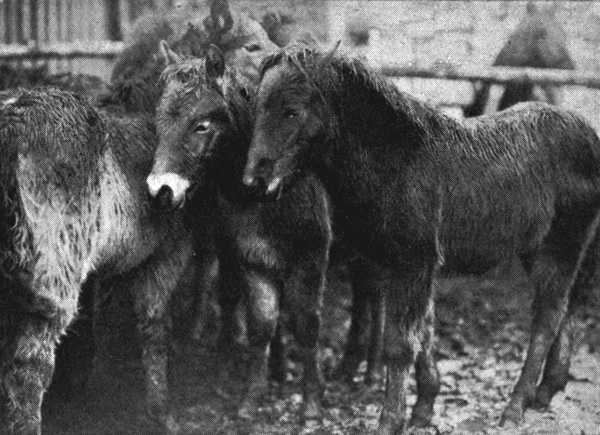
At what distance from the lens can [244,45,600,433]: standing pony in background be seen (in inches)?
230

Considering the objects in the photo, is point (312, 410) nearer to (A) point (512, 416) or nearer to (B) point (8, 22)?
(A) point (512, 416)

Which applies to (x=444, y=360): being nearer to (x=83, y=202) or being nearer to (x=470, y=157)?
(x=470, y=157)

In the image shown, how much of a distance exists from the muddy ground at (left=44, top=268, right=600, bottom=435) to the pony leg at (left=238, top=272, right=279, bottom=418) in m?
0.16

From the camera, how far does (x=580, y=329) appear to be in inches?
382

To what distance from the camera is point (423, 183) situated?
6133mm

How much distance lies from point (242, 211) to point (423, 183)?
49.2 inches

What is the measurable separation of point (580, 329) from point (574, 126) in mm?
3243

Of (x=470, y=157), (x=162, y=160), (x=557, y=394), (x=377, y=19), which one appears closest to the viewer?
(x=162, y=160)

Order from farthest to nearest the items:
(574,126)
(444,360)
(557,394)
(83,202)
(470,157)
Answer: (444,360)
(557,394)
(574,126)
(470,157)
(83,202)

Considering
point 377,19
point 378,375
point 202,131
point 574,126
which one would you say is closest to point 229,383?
point 378,375

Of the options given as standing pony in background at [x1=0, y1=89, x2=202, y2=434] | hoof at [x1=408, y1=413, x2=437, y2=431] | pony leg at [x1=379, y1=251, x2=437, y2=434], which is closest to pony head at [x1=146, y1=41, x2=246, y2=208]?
standing pony in background at [x1=0, y1=89, x2=202, y2=434]

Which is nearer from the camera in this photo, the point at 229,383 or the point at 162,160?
the point at 162,160

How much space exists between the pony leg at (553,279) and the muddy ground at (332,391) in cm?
39

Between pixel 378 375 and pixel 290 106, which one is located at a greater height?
pixel 290 106
